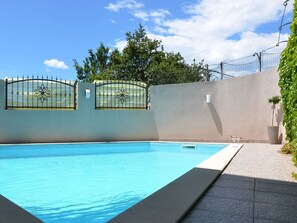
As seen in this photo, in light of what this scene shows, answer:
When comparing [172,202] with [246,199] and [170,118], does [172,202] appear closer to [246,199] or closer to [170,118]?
[246,199]

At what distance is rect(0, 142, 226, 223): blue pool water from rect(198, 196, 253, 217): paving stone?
1444 mm

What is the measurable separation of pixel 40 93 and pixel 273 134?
9.65 m

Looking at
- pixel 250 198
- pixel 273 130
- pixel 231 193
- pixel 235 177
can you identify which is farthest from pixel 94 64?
pixel 250 198

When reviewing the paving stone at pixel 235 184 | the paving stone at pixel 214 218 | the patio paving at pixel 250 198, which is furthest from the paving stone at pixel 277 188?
the paving stone at pixel 214 218

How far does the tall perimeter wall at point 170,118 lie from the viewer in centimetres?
1145

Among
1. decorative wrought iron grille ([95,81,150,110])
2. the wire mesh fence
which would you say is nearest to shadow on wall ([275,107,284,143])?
the wire mesh fence

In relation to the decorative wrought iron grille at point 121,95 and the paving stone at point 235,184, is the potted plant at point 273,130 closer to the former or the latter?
the decorative wrought iron grille at point 121,95

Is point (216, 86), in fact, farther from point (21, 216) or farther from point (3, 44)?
point (3, 44)

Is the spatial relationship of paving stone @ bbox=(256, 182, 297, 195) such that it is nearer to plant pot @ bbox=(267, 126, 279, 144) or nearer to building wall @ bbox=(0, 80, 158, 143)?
plant pot @ bbox=(267, 126, 279, 144)

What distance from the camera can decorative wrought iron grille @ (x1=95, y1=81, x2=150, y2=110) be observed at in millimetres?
→ 13117

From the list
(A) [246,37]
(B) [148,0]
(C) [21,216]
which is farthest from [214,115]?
(C) [21,216]

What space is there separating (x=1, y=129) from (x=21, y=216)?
31.5ft

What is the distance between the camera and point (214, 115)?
12672 mm

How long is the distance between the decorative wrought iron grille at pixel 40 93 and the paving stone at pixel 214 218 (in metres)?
10.5
